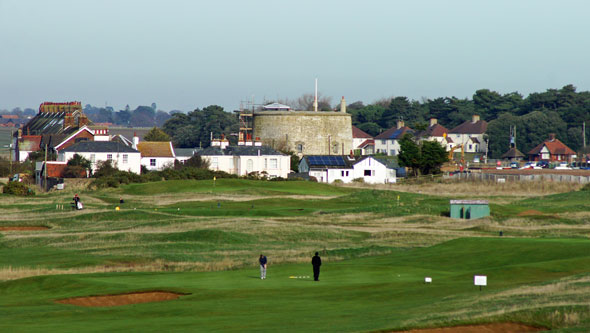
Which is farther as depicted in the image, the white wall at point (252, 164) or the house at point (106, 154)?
the white wall at point (252, 164)

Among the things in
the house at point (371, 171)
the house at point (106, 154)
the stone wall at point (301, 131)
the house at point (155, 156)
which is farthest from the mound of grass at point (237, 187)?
the stone wall at point (301, 131)

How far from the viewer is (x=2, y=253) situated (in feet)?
178

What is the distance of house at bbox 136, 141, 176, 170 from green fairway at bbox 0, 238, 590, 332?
83287 millimetres

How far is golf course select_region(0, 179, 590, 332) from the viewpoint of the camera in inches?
1085

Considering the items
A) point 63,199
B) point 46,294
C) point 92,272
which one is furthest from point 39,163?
point 46,294

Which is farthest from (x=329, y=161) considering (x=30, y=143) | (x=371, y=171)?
(x=30, y=143)

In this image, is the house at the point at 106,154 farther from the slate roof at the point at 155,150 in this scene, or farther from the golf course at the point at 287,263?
the golf course at the point at 287,263

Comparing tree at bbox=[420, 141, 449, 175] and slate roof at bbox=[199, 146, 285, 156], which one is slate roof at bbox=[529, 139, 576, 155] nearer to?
tree at bbox=[420, 141, 449, 175]

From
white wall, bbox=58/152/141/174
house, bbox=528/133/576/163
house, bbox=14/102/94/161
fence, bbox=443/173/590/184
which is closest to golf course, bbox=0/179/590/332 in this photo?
fence, bbox=443/173/590/184

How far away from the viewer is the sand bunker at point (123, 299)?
33781mm

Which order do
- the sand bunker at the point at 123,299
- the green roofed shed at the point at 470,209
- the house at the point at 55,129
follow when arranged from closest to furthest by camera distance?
the sand bunker at the point at 123,299
the green roofed shed at the point at 470,209
the house at the point at 55,129

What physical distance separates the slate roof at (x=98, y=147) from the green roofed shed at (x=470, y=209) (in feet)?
182

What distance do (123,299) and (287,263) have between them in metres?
15.5

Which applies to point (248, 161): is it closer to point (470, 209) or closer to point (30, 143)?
point (30, 143)
